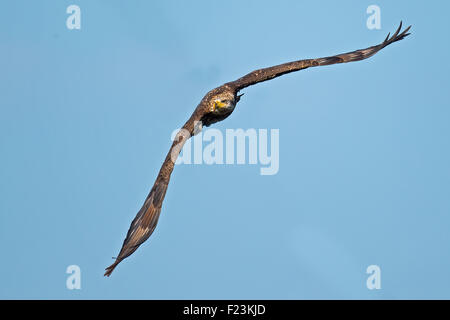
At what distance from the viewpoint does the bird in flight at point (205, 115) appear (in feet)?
65.3

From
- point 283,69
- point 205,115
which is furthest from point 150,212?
point 283,69

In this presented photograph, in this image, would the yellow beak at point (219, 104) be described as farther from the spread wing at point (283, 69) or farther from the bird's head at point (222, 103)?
the spread wing at point (283, 69)

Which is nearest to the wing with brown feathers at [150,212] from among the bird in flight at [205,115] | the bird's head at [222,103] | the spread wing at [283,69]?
the bird in flight at [205,115]

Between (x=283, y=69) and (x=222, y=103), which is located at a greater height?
(x=283, y=69)

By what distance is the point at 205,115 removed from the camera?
901 inches

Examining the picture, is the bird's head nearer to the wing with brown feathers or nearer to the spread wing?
the spread wing

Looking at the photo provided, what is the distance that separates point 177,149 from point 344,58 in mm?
6162

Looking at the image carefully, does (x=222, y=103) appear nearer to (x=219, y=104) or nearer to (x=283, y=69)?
(x=219, y=104)

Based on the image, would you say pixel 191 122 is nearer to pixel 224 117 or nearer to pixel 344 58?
pixel 224 117

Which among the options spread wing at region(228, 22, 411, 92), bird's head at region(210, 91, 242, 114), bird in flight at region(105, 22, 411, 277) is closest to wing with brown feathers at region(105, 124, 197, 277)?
bird in flight at region(105, 22, 411, 277)

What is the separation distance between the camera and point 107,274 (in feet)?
59.7

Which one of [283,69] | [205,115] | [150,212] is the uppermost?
[283,69]

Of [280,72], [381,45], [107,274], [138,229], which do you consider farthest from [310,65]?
[107,274]

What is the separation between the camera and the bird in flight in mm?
19891
